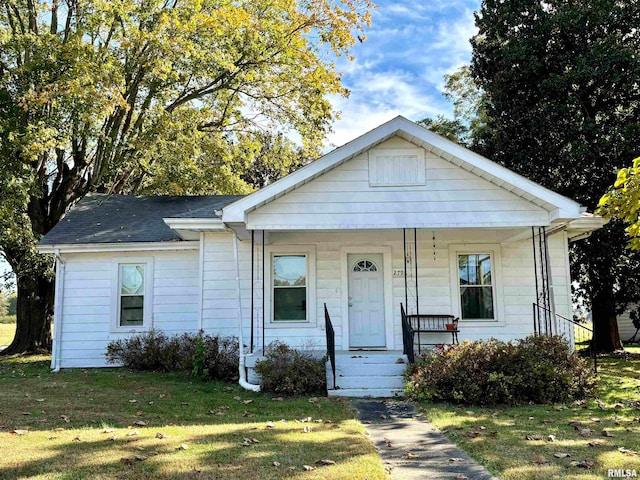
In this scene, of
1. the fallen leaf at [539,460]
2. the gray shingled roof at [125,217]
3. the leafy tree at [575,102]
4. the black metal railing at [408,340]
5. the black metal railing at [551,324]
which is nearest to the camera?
the fallen leaf at [539,460]

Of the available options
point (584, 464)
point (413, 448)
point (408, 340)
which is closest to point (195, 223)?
point (408, 340)

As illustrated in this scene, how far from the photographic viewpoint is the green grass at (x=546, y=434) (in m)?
5.19

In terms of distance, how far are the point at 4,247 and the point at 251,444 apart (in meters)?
14.3

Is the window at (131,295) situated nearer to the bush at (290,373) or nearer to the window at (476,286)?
the bush at (290,373)

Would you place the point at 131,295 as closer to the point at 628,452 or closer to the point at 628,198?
the point at 628,198

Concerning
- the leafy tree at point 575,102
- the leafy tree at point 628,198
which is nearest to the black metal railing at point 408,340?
the leafy tree at point 628,198

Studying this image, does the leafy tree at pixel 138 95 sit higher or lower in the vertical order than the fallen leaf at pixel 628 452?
higher

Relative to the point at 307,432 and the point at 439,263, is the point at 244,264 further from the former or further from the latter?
the point at 307,432

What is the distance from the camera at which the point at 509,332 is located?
12.3 m

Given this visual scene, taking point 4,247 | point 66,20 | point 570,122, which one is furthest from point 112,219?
point 570,122

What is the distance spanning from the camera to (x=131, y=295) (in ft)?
45.4

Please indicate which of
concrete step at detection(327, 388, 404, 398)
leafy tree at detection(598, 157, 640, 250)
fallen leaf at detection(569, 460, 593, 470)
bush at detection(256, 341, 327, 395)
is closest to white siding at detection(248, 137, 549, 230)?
bush at detection(256, 341, 327, 395)

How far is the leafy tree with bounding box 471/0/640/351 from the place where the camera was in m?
16.2

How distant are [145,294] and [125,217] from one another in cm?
290
